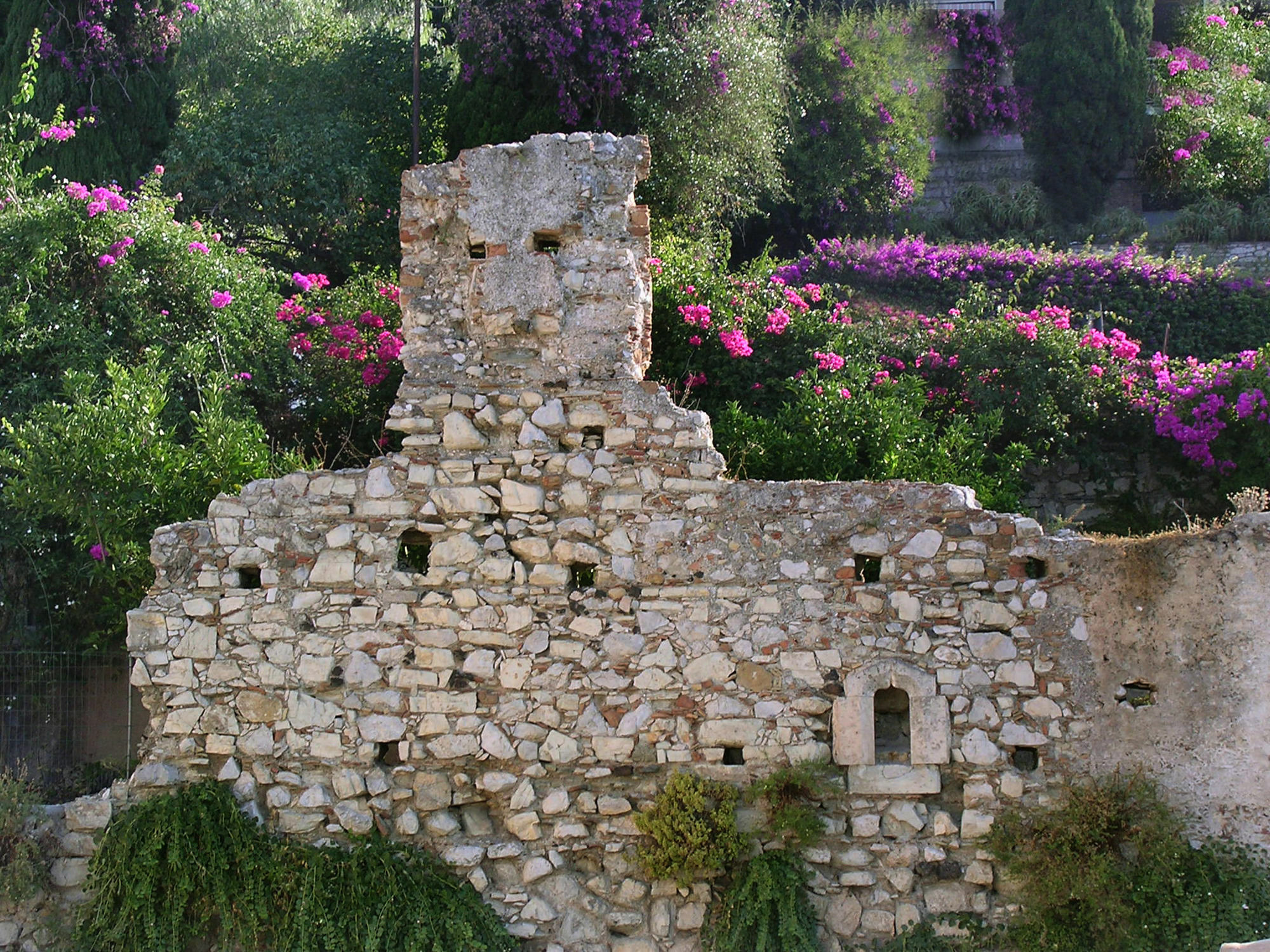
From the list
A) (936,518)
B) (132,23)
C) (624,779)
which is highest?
(132,23)

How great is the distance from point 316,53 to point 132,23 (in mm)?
2518

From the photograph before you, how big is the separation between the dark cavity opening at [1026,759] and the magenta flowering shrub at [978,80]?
14120mm

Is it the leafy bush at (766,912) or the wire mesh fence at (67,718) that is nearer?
the leafy bush at (766,912)

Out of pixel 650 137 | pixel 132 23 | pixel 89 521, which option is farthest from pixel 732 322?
pixel 132 23

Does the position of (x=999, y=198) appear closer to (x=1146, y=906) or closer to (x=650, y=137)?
(x=650, y=137)

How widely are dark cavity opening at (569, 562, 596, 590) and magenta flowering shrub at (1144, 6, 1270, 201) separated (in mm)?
13128

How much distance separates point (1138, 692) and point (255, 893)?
4.86m

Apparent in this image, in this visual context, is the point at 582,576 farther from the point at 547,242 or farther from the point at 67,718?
the point at 67,718

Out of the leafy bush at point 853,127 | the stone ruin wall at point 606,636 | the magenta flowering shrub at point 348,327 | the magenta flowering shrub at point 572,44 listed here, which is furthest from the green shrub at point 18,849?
the leafy bush at point 853,127

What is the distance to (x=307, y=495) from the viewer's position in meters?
8.51

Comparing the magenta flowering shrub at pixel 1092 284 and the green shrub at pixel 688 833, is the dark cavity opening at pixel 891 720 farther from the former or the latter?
the magenta flowering shrub at pixel 1092 284

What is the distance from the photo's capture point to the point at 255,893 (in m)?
8.01

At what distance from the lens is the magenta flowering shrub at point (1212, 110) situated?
18875mm

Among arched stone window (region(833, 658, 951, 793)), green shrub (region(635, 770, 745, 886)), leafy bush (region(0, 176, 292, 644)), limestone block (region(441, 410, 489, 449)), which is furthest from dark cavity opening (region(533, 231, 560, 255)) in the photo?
green shrub (region(635, 770, 745, 886))
